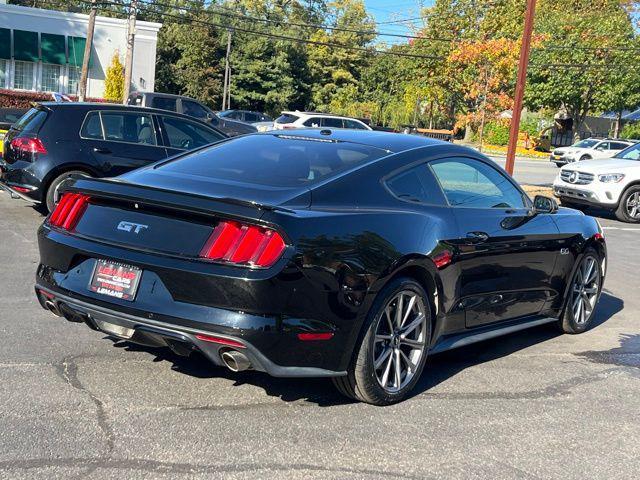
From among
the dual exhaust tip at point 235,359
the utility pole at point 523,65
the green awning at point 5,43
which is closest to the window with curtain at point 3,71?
the green awning at point 5,43

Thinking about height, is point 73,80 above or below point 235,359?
above

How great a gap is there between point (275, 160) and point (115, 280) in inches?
54.1

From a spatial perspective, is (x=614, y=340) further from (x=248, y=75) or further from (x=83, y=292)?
(x=248, y=75)

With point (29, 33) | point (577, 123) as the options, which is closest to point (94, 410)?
point (29, 33)

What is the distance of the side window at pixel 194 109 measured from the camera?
21.4 meters

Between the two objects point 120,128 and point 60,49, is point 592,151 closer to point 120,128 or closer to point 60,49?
point 60,49

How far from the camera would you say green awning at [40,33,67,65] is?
38.4 meters

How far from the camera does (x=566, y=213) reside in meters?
6.20

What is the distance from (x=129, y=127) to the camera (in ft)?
34.3

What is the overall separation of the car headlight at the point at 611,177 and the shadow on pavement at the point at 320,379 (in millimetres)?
10135

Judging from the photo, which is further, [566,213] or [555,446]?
Result: [566,213]

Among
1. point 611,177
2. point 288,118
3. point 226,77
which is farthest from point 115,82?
point 611,177

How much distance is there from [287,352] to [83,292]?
1.22 m

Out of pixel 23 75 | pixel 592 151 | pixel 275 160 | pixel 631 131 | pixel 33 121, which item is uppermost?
pixel 631 131
